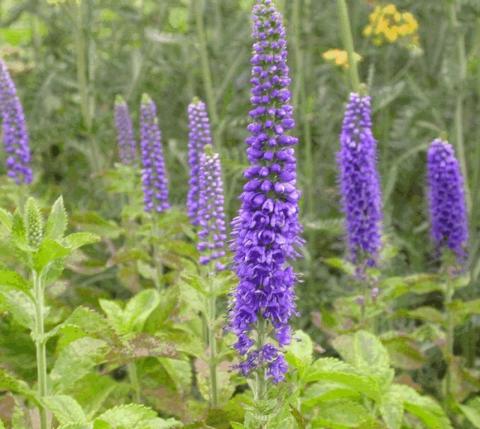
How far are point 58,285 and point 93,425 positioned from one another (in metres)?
1.26

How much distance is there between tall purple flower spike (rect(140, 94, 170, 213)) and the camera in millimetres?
4020

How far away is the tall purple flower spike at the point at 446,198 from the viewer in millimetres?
3912

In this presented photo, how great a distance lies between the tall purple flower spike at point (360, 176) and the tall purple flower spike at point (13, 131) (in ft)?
5.32

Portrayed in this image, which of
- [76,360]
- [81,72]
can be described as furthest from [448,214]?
[81,72]

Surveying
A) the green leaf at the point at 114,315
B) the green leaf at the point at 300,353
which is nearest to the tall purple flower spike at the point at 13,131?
the green leaf at the point at 114,315

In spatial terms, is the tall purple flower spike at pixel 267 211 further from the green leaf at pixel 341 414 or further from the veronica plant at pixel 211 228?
the veronica plant at pixel 211 228

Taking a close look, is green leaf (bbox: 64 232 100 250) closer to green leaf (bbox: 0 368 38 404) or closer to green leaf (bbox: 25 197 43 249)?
green leaf (bbox: 25 197 43 249)

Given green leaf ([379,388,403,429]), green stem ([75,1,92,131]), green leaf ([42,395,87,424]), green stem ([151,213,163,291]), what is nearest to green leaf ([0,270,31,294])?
green leaf ([42,395,87,424])

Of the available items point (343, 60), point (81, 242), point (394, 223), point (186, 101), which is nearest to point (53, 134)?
point (186, 101)

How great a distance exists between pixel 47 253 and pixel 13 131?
1.88 meters

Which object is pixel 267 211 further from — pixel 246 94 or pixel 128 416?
pixel 246 94

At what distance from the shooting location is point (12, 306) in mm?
2703

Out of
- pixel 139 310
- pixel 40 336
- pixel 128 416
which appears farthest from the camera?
pixel 139 310

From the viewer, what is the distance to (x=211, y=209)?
3154 millimetres
